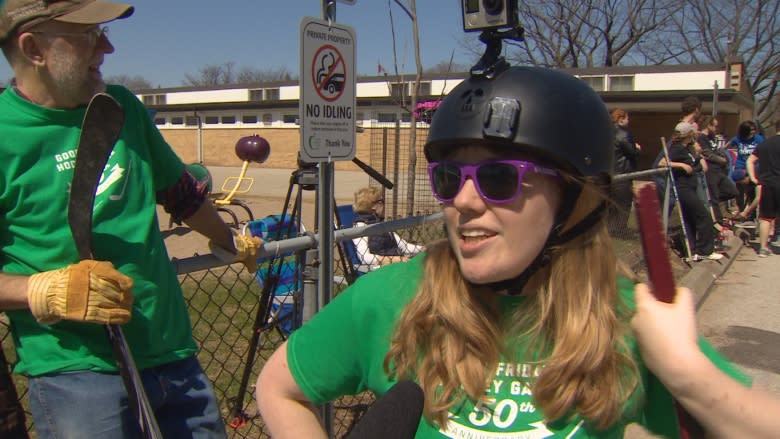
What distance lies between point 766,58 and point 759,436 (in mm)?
44895

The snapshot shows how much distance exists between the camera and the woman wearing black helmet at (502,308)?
1457 millimetres

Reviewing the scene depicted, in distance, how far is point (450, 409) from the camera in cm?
148

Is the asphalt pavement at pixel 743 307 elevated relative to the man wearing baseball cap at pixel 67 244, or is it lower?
lower

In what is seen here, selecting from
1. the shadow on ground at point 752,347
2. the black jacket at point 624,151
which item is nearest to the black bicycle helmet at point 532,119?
the shadow on ground at point 752,347

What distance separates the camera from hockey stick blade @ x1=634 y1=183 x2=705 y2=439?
1.15 meters

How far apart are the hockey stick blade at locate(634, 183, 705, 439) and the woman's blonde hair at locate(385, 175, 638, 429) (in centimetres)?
24

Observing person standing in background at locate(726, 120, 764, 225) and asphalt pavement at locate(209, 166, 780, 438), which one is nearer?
asphalt pavement at locate(209, 166, 780, 438)

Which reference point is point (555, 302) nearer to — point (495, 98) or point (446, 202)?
point (446, 202)

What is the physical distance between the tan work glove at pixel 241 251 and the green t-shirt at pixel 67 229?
348mm

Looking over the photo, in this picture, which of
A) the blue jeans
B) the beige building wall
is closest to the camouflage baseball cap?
the blue jeans

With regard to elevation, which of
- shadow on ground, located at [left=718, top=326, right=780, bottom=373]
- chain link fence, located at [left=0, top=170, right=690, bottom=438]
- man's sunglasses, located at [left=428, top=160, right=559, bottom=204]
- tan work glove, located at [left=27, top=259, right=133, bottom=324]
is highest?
man's sunglasses, located at [left=428, top=160, right=559, bottom=204]

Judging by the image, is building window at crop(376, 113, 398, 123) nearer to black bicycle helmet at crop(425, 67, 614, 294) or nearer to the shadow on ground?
the shadow on ground

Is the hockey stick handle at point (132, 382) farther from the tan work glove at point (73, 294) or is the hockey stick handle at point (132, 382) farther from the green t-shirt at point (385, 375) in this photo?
the green t-shirt at point (385, 375)

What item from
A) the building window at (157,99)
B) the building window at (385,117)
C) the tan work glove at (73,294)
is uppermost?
the building window at (157,99)
